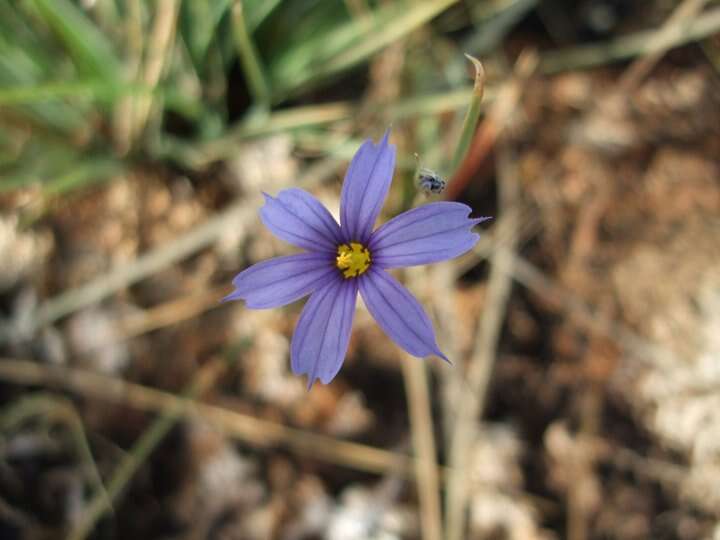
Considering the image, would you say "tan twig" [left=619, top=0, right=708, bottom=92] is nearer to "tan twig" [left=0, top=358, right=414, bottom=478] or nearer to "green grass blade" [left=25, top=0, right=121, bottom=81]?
"tan twig" [left=0, top=358, right=414, bottom=478]

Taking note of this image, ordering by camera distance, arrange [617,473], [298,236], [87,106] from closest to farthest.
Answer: [298,236], [617,473], [87,106]

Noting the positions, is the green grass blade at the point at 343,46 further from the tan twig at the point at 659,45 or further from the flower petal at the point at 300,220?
the flower petal at the point at 300,220

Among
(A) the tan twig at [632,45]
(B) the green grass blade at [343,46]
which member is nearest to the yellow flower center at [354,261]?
(B) the green grass blade at [343,46]

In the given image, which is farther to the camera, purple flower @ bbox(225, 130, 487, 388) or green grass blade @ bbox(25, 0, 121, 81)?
green grass blade @ bbox(25, 0, 121, 81)

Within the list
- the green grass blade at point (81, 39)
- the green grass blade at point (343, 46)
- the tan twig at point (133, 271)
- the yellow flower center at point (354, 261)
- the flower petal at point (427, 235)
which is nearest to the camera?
the flower petal at point (427, 235)

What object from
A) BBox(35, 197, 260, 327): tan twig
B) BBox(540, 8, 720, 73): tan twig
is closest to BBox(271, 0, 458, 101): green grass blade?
BBox(35, 197, 260, 327): tan twig

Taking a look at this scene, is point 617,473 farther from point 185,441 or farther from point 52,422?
point 52,422

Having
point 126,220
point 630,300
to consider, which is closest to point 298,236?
point 126,220
